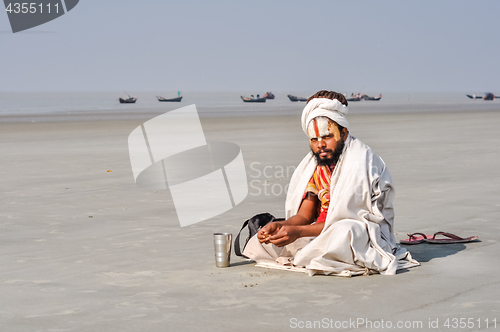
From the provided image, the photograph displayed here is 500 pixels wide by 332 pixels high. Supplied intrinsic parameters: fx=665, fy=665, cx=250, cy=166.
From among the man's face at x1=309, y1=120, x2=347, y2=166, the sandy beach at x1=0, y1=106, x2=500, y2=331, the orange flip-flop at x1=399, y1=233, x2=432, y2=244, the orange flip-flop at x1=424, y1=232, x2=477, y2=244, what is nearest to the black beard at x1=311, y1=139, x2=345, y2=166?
the man's face at x1=309, y1=120, x2=347, y2=166

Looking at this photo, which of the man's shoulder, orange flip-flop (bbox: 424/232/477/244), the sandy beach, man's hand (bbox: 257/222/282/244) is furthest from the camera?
orange flip-flop (bbox: 424/232/477/244)

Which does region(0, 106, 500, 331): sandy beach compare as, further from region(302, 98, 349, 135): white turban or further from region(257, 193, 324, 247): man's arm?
region(302, 98, 349, 135): white turban

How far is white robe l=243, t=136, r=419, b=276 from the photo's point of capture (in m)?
Answer: 4.88

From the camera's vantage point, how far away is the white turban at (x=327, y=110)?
199 inches

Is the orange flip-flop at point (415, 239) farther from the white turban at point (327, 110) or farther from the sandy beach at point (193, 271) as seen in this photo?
the white turban at point (327, 110)

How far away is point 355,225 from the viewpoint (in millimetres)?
4859

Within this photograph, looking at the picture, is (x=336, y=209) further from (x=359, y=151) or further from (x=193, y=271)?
(x=193, y=271)

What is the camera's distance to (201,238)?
6.56 metres

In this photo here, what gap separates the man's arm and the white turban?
635 mm

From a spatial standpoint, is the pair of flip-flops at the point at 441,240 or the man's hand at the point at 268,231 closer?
the man's hand at the point at 268,231

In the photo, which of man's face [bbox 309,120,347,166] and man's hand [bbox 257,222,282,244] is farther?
man's face [bbox 309,120,347,166]

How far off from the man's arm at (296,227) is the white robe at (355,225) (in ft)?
0.36

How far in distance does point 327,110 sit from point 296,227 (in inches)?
36.4

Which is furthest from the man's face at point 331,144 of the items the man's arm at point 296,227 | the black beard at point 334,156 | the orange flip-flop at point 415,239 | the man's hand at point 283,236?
the orange flip-flop at point 415,239
